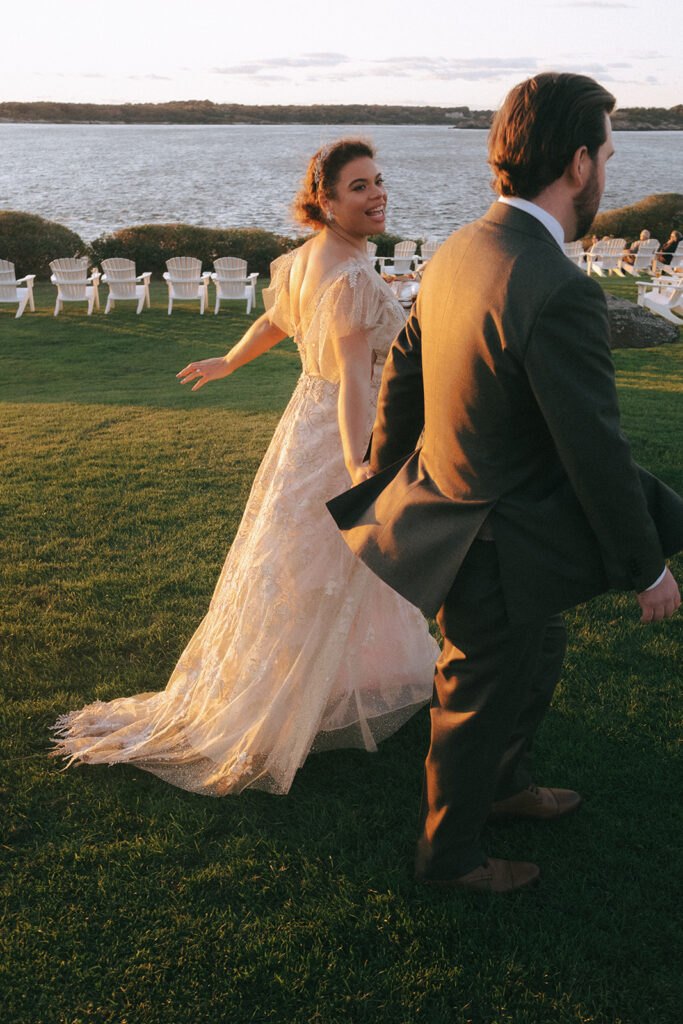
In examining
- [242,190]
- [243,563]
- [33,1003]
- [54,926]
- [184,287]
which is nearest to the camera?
[33,1003]

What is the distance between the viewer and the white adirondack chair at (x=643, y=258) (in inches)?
898

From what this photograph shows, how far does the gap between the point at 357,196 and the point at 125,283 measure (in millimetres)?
15792

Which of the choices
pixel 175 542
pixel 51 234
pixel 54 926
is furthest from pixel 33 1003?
pixel 51 234

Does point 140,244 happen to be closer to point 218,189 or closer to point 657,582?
point 657,582

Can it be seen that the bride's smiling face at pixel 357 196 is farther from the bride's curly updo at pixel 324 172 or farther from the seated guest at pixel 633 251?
the seated guest at pixel 633 251

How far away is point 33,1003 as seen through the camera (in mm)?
2115

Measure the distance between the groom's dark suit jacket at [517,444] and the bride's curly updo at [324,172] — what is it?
92 centimetres

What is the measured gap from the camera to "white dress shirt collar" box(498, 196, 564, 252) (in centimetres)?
176

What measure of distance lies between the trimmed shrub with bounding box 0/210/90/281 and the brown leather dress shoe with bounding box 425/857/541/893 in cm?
2157

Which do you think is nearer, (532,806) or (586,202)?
(586,202)

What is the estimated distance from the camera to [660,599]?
189 centimetres

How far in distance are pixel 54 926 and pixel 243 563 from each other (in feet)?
4.27

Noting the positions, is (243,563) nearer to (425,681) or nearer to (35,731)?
(425,681)

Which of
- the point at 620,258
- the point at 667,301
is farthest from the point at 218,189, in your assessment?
the point at 667,301
